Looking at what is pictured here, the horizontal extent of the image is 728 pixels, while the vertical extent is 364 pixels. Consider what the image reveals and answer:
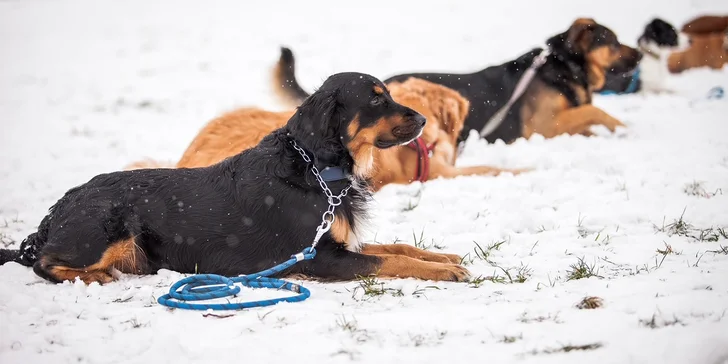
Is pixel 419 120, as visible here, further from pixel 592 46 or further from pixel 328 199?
pixel 592 46

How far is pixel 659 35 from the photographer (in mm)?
10219

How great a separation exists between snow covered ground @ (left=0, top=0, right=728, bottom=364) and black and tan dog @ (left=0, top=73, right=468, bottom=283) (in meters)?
0.17

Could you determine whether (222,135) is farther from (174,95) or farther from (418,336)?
(174,95)

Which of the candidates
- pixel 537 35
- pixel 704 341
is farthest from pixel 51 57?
pixel 704 341

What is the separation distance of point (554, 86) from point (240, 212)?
5.78 metres

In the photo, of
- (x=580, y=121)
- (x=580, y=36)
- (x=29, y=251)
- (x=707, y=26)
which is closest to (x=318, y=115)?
(x=29, y=251)

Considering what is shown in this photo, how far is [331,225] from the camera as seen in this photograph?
407 centimetres

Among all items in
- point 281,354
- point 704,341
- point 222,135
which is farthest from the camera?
point 222,135

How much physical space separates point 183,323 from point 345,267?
109 cm

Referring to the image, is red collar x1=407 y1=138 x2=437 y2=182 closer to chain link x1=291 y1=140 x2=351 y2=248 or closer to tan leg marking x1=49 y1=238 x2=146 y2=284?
chain link x1=291 y1=140 x2=351 y2=248

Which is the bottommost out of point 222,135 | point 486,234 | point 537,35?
point 486,234

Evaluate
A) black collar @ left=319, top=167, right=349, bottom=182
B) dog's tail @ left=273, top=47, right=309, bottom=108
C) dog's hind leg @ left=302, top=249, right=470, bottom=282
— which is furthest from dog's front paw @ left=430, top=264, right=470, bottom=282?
dog's tail @ left=273, top=47, right=309, bottom=108

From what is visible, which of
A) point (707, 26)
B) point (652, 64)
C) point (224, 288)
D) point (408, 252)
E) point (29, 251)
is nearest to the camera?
point (224, 288)

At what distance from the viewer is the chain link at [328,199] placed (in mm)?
4039
